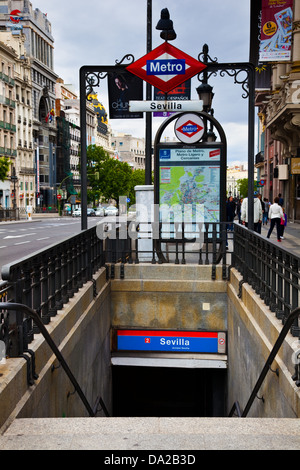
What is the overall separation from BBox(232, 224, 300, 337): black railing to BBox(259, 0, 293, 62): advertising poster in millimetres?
15654

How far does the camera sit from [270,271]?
309 inches

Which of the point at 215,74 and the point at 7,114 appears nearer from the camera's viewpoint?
the point at 215,74

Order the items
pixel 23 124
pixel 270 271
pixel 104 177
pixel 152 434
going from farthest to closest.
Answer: pixel 104 177 → pixel 23 124 → pixel 270 271 → pixel 152 434

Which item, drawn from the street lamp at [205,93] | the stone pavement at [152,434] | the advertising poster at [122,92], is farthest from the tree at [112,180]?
the stone pavement at [152,434]

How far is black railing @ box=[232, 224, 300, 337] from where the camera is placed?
18.8 feet

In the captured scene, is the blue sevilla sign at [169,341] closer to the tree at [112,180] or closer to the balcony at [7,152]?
the balcony at [7,152]

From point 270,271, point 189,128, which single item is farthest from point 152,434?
point 189,128

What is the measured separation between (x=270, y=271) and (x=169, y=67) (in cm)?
426

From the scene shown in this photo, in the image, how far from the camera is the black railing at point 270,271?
18.8ft

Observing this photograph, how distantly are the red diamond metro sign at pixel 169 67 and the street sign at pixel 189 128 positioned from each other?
5.59ft

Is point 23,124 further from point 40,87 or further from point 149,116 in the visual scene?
point 149,116

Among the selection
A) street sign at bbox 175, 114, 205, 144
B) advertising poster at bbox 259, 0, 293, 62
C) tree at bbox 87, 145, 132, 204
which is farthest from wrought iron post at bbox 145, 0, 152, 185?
tree at bbox 87, 145, 132, 204

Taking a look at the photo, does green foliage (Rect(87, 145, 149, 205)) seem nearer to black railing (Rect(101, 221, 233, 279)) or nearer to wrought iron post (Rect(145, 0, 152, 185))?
wrought iron post (Rect(145, 0, 152, 185))
